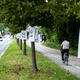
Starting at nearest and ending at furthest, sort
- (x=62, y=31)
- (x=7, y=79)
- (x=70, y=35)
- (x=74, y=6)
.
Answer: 1. (x=7, y=79)
2. (x=74, y=6)
3. (x=70, y=35)
4. (x=62, y=31)

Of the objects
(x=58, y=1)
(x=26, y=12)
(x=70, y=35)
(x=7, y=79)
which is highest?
(x=58, y=1)

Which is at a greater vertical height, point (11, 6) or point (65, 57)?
point (11, 6)

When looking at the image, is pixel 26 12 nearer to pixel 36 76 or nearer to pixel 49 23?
pixel 49 23

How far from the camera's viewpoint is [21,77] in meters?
6.80

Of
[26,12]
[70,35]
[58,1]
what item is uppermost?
[58,1]

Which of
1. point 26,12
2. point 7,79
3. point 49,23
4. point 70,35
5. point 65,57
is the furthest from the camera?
point 70,35

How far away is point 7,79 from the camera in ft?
21.6

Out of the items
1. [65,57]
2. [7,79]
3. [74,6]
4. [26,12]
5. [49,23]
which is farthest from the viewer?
[65,57]

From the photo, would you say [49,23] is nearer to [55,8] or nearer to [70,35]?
[55,8]

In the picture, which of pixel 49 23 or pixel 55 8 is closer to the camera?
pixel 55 8

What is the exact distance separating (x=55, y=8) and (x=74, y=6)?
1041mm

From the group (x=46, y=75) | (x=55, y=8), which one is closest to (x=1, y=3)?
(x=55, y=8)

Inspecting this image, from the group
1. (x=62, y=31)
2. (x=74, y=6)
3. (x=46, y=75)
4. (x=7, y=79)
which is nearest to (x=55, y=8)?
(x=74, y=6)

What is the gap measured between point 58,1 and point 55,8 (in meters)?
0.34
